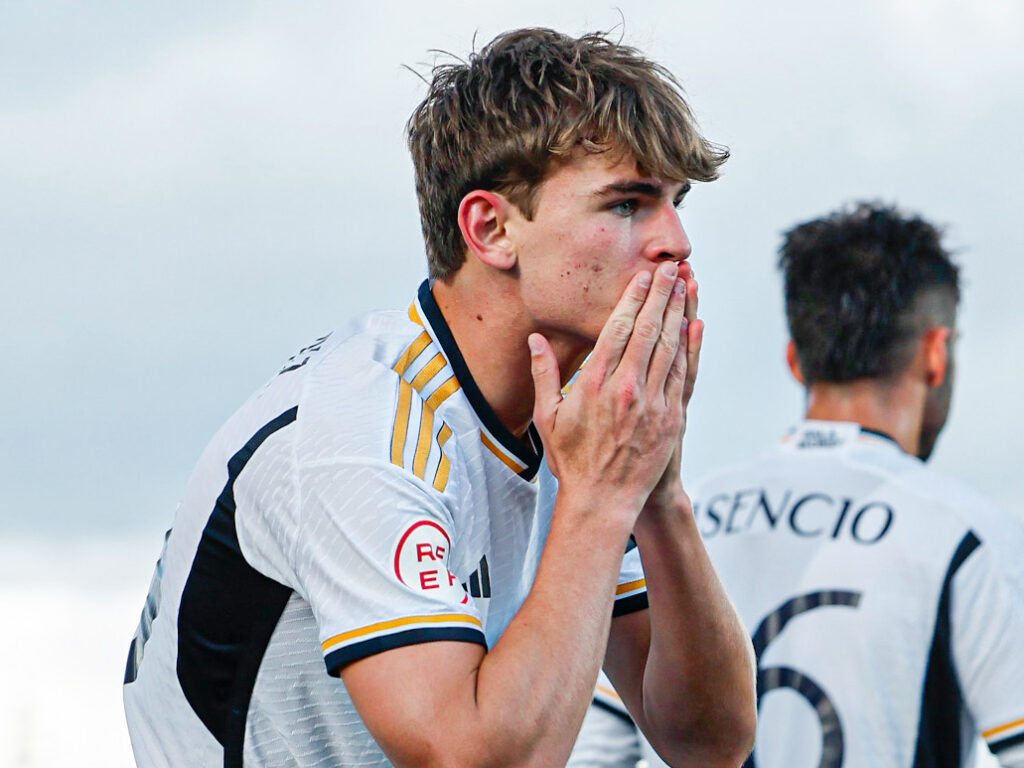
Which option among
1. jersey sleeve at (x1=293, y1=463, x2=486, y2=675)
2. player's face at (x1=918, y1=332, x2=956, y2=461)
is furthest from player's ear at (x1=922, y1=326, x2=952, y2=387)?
jersey sleeve at (x1=293, y1=463, x2=486, y2=675)

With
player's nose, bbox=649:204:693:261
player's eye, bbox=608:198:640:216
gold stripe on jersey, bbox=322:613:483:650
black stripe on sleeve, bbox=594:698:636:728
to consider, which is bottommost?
black stripe on sleeve, bbox=594:698:636:728

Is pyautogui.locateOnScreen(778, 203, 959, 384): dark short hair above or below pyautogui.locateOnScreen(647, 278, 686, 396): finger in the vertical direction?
above

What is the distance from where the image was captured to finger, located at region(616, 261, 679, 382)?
3582mm

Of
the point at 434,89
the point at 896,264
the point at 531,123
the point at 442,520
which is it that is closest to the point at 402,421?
the point at 442,520

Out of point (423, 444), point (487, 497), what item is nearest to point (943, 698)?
point (487, 497)

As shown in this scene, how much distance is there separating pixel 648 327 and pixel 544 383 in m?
0.27

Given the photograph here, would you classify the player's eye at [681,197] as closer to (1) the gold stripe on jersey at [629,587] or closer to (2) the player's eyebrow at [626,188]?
(2) the player's eyebrow at [626,188]

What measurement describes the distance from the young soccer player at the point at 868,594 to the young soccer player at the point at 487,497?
1406 millimetres

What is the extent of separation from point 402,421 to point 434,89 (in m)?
1.11

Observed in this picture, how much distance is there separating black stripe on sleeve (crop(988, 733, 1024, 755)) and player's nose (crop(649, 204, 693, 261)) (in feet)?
7.50

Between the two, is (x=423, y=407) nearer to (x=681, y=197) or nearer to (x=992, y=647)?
(x=681, y=197)

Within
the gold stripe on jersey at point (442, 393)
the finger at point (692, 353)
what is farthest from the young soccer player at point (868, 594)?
the gold stripe on jersey at point (442, 393)

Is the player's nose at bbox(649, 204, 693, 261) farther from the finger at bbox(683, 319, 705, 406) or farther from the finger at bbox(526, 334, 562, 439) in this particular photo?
the finger at bbox(526, 334, 562, 439)

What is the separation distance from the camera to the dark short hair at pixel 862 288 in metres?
5.93
